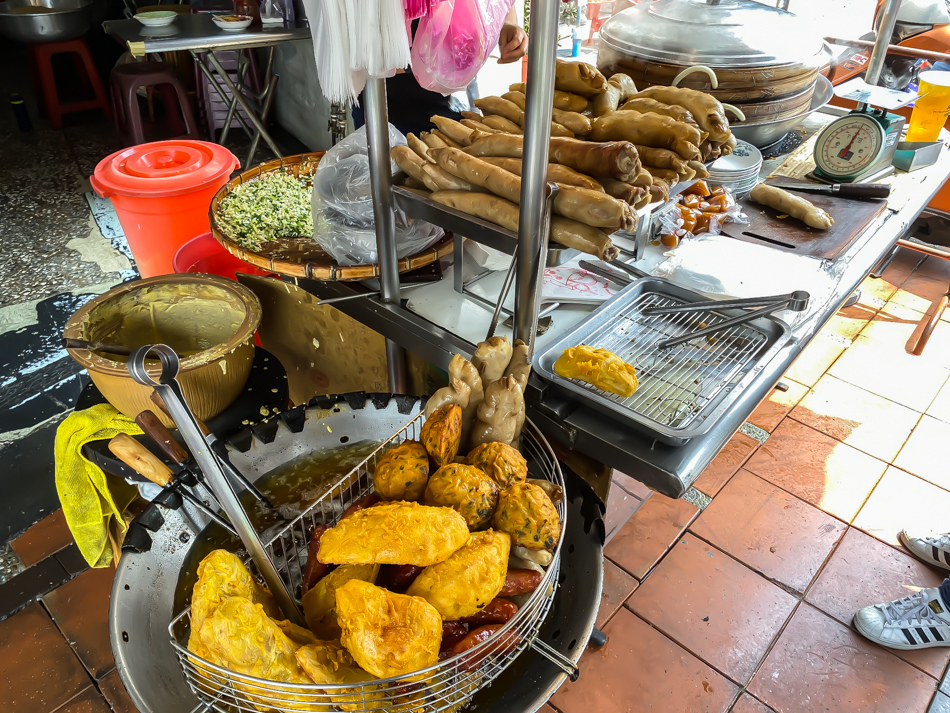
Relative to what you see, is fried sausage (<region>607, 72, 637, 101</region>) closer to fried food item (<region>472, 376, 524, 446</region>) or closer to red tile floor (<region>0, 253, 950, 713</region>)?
fried food item (<region>472, 376, 524, 446</region>)

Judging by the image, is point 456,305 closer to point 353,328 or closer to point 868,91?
point 353,328

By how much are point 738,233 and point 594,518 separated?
1.09 meters

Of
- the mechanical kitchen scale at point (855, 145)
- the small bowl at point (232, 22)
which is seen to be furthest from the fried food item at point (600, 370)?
the small bowl at point (232, 22)

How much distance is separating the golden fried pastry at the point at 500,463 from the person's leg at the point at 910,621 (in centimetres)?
168

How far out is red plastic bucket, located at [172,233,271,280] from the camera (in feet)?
6.55

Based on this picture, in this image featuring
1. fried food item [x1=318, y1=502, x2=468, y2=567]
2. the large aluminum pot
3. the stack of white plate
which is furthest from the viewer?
the large aluminum pot

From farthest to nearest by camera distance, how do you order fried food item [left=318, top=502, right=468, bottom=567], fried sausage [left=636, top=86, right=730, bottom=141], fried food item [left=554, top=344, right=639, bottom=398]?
fried sausage [left=636, top=86, right=730, bottom=141] → fried food item [left=554, top=344, right=639, bottom=398] → fried food item [left=318, top=502, right=468, bottom=567]

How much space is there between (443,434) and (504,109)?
849 millimetres

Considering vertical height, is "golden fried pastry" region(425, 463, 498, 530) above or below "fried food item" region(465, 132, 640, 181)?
below

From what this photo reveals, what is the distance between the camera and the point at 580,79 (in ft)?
4.50

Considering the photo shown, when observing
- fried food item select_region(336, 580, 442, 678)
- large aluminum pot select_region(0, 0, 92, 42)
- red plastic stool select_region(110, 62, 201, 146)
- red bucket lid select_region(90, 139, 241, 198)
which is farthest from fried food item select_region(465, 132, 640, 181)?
large aluminum pot select_region(0, 0, 92, 42)

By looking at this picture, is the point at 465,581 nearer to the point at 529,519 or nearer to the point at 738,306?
the point at 529,519

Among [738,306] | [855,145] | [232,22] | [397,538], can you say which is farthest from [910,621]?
[232,22]

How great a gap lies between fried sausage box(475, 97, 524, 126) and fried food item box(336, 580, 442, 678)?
1061 millimetres
